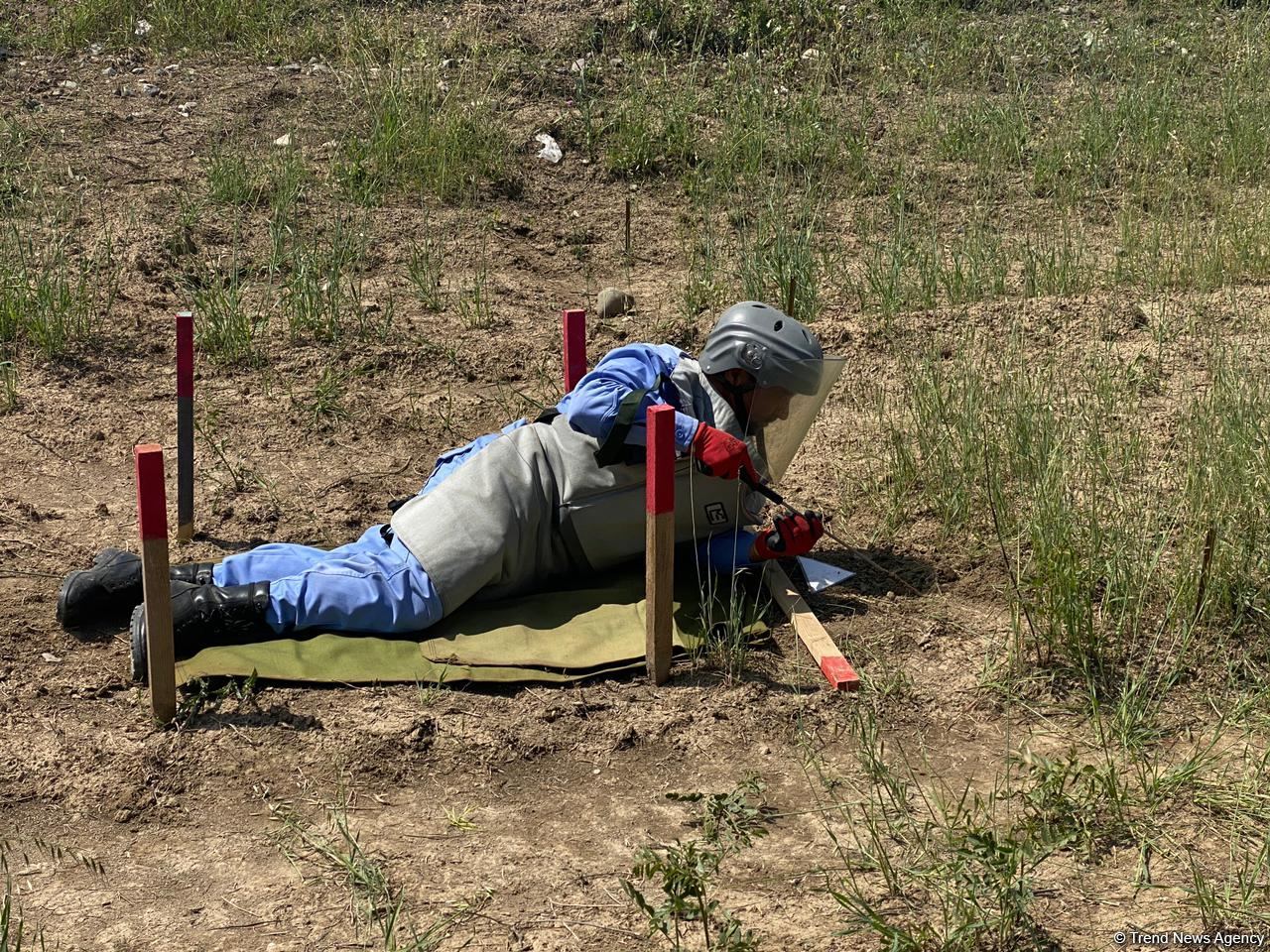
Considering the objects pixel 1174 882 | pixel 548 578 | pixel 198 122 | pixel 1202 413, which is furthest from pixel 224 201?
pixel 1174 882

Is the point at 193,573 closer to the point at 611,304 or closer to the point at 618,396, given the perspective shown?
the point at 618,396

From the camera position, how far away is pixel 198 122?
892 centimetres

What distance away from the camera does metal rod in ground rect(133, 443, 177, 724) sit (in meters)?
3.47

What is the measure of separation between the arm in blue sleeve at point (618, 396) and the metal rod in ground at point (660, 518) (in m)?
0.31

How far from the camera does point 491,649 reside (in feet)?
13.7

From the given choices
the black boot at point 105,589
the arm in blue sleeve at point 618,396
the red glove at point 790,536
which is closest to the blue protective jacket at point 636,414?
the arm in blue sleeve at point 618,396

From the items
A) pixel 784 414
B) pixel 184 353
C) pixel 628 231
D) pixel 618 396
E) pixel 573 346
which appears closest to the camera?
pixel 618 396

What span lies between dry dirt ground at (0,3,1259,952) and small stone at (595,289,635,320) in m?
0.59

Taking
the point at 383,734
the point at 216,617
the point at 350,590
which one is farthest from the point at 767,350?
the point at 216,617

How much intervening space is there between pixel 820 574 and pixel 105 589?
7.27 ft

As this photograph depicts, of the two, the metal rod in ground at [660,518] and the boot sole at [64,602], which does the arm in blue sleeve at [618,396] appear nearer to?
the metal rod in ground at [660,518]

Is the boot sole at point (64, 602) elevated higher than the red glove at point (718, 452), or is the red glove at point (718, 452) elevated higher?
the red glove at point (718, 452)

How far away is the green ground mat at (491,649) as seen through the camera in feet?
13.1

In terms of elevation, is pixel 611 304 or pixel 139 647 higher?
pixel 611 304
